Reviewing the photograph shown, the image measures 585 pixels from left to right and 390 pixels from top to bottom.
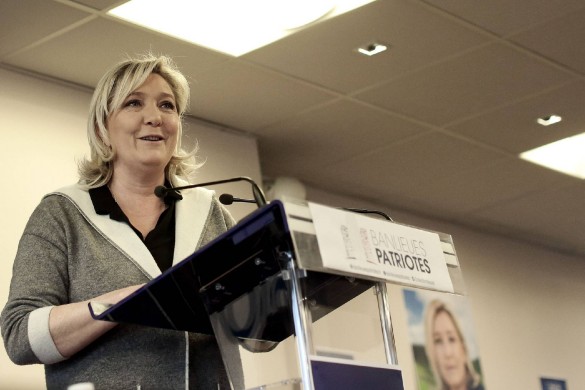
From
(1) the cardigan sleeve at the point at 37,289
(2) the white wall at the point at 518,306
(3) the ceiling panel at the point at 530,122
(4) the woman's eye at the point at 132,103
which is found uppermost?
(3) the ceiling panel at the point at 530,122

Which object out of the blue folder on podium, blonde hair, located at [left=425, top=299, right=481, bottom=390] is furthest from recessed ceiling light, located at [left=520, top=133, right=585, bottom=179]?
the blue folder on podium

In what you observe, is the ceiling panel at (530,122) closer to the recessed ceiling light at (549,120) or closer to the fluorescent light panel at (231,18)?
the recessed ceiling light at (549,120)

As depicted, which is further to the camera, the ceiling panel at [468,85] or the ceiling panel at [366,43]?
the ceiling panel at [468,85]

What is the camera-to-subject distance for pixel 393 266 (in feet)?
6.02

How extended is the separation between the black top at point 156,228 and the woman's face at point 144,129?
12 cm

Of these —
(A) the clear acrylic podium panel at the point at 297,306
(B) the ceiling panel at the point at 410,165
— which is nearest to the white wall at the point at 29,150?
(B) the ceiling panel at the point at 410,165

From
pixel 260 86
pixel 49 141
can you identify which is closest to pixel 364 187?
pixel 260 86

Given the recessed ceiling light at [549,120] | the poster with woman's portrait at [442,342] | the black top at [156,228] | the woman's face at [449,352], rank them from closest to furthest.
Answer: the black top at [156,228] < the recessed ceiling light at [549,120] < the poster with woman's portrait at [442,342] < the woman's face at [449,352]

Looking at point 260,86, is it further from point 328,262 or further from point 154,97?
point 328,262

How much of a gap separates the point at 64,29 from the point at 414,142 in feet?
7.89

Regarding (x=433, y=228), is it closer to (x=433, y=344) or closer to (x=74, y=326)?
(x=433, y=344)

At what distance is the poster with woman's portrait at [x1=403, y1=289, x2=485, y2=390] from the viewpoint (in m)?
6.89

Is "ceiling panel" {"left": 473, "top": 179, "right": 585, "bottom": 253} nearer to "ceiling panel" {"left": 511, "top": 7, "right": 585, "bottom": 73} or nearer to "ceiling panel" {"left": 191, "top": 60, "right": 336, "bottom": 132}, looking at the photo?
"ceiling panel" {"left": 511, "top": 7, "right": 585, "bottom": 73}

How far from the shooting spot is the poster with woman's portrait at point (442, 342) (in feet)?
22.6
